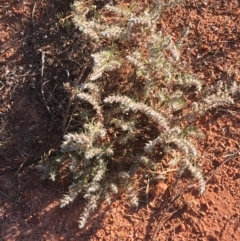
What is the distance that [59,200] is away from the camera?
345 centimetres

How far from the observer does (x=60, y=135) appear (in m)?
3.49

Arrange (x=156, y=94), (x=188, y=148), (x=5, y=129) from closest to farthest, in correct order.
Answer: (x=188, y=148) → (x=156, y=94) → (x=5, y=129)

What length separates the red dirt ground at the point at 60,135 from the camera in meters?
3.35

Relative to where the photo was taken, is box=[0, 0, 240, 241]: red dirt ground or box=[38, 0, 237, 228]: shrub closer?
box=[38, 0, 237, 228]: shrub

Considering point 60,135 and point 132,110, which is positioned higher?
point 132,110

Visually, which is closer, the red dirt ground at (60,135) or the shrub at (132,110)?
the shrub at (132,110)

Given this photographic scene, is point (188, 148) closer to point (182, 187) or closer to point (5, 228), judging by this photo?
point (182, 187)

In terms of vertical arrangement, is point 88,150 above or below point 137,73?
below

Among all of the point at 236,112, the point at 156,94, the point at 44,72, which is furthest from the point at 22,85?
the point at 236,112

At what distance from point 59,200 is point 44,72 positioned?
94 centimetres

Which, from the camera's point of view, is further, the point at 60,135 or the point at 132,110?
the point at 60,135

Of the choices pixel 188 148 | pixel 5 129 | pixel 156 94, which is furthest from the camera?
pixel 5 129

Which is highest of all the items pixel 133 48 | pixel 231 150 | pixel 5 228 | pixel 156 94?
pixel 133 48

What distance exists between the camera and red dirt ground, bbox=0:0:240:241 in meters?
3.35
